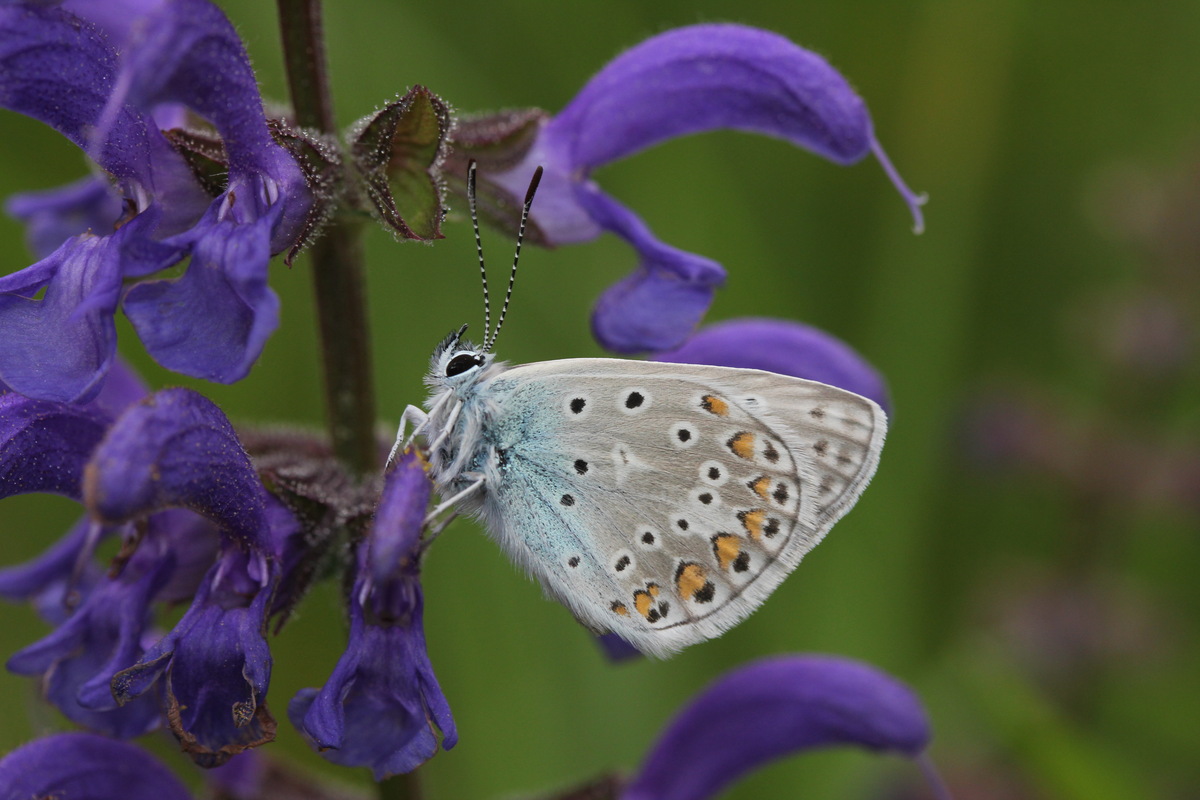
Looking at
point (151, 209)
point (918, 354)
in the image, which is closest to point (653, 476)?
point (151, 209)

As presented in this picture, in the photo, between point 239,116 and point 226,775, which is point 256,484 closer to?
point 239,116

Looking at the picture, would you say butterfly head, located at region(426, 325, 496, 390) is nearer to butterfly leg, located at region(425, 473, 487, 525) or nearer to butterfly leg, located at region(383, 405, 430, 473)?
butterfly leg, located at region(383, 405, 430, 473)

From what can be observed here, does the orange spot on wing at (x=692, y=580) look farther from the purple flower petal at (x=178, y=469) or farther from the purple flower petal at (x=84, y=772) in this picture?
the purple flower petal at (x=84, y=772)

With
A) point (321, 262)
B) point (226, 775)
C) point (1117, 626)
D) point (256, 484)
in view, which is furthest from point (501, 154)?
point (1117, 626)

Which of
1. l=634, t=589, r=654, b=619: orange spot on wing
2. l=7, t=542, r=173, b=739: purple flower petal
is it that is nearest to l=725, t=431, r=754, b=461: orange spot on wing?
l=634, t=589, r=654, b=619: orange spot on wing

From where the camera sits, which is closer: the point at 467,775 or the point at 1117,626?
the point at 467,775

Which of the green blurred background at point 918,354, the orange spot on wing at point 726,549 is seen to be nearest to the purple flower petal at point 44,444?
the orange spot on wing at point 726,549

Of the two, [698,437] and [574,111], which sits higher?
[574,111]

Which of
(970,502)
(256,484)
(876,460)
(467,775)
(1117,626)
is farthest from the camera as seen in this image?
(970,502)
